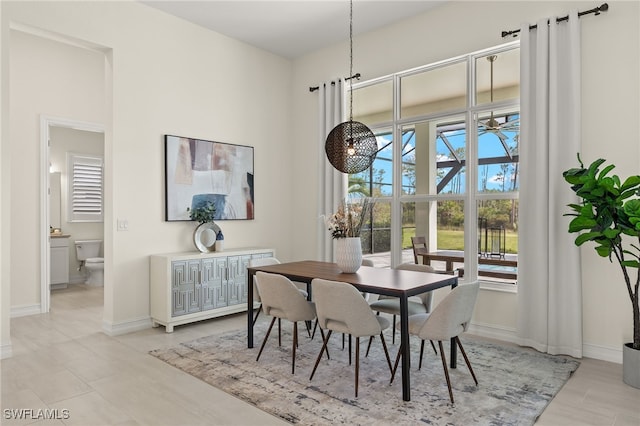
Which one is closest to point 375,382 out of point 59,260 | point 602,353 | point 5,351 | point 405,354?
point 405,354

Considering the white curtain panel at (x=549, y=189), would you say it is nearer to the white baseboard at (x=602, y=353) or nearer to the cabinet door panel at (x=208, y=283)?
the white baseboard at (x=602, y=353)

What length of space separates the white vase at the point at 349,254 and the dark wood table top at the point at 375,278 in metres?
0.06

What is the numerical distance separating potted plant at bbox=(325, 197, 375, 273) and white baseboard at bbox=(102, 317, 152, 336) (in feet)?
7.70

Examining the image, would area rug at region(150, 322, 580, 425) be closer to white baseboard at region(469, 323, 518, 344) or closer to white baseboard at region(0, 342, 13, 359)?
white baseboard at region(469, 323, 518, 344)

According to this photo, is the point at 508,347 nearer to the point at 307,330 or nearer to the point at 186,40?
the point at 307,330

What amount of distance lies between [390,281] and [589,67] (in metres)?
2.56

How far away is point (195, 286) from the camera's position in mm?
4562

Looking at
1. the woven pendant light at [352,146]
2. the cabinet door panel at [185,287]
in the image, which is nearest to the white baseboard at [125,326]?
the cabinet door panel at [185,287]

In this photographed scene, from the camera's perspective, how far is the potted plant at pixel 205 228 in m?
4.89

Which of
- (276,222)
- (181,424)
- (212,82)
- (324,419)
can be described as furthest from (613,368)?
(212,82)

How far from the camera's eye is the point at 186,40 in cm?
493

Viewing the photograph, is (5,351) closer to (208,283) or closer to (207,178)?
(208,283)

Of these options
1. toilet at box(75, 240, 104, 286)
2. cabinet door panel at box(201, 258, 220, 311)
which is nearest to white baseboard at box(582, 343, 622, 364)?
cabinet door panel at box(201, 258, 220, 311)

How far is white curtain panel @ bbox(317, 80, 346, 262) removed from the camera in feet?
17.8
